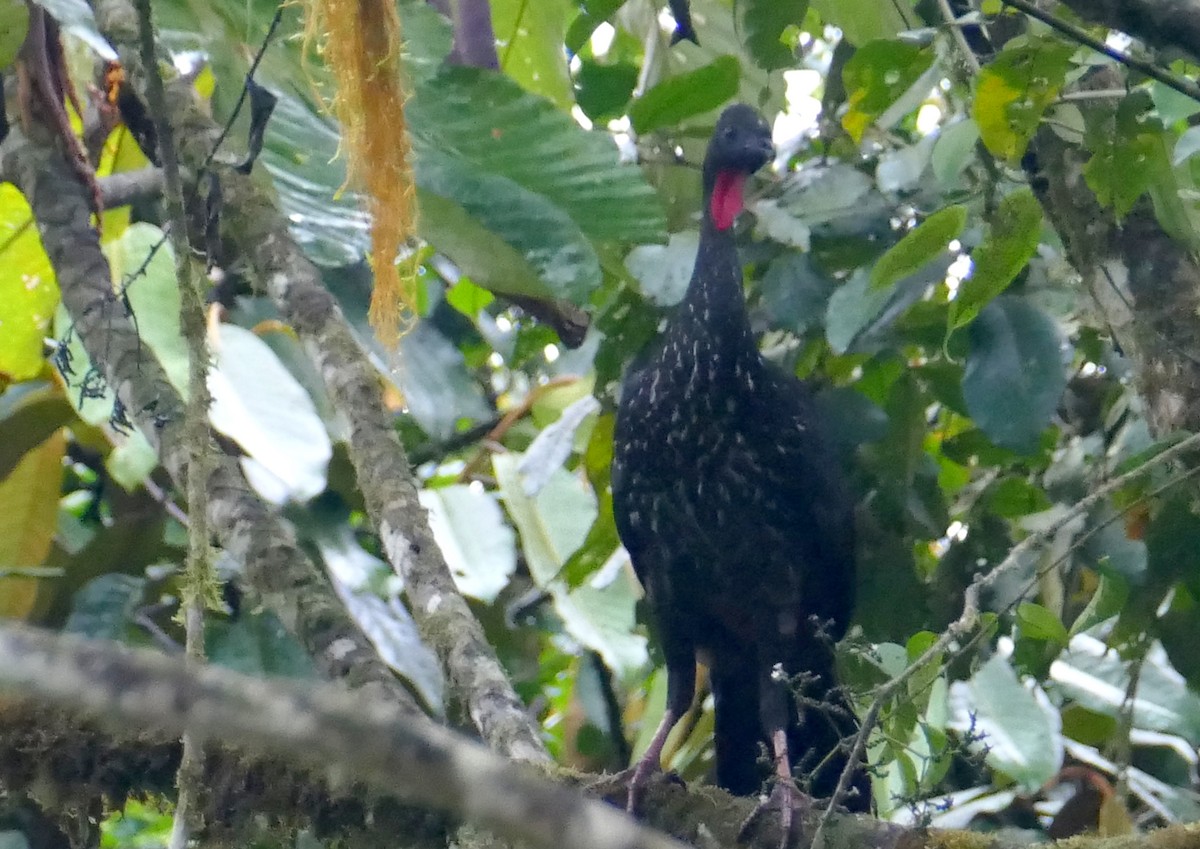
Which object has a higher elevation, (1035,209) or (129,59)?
(129,59)

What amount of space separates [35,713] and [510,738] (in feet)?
2.43

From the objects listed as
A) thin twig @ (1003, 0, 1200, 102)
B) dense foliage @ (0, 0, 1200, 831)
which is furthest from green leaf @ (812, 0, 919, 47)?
thin twig @ (1003, 0, 1200, 102)

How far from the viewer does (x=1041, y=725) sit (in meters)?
2.10

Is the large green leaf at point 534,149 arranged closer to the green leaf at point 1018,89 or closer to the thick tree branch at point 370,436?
the thick tree branch at point 370,436

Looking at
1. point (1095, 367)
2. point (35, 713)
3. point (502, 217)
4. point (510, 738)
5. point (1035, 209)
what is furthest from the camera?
point (1095, 367)

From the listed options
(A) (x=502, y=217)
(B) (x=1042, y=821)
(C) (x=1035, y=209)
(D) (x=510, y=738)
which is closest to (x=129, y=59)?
(A) (x=502, y=217)

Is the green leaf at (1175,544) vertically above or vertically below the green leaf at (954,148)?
below

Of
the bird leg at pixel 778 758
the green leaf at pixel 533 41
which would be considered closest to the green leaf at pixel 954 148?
the bird leg at pixel 778 758

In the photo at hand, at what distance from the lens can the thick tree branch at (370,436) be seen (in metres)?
1.91

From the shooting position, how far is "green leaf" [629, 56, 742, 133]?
2221 mm

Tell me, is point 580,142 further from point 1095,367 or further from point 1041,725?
point 1095,367

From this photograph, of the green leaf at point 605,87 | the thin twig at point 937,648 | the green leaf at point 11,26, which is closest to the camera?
the thin twig at point 937,648

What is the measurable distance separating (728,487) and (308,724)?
221 cm

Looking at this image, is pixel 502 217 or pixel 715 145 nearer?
pixel 502 217
